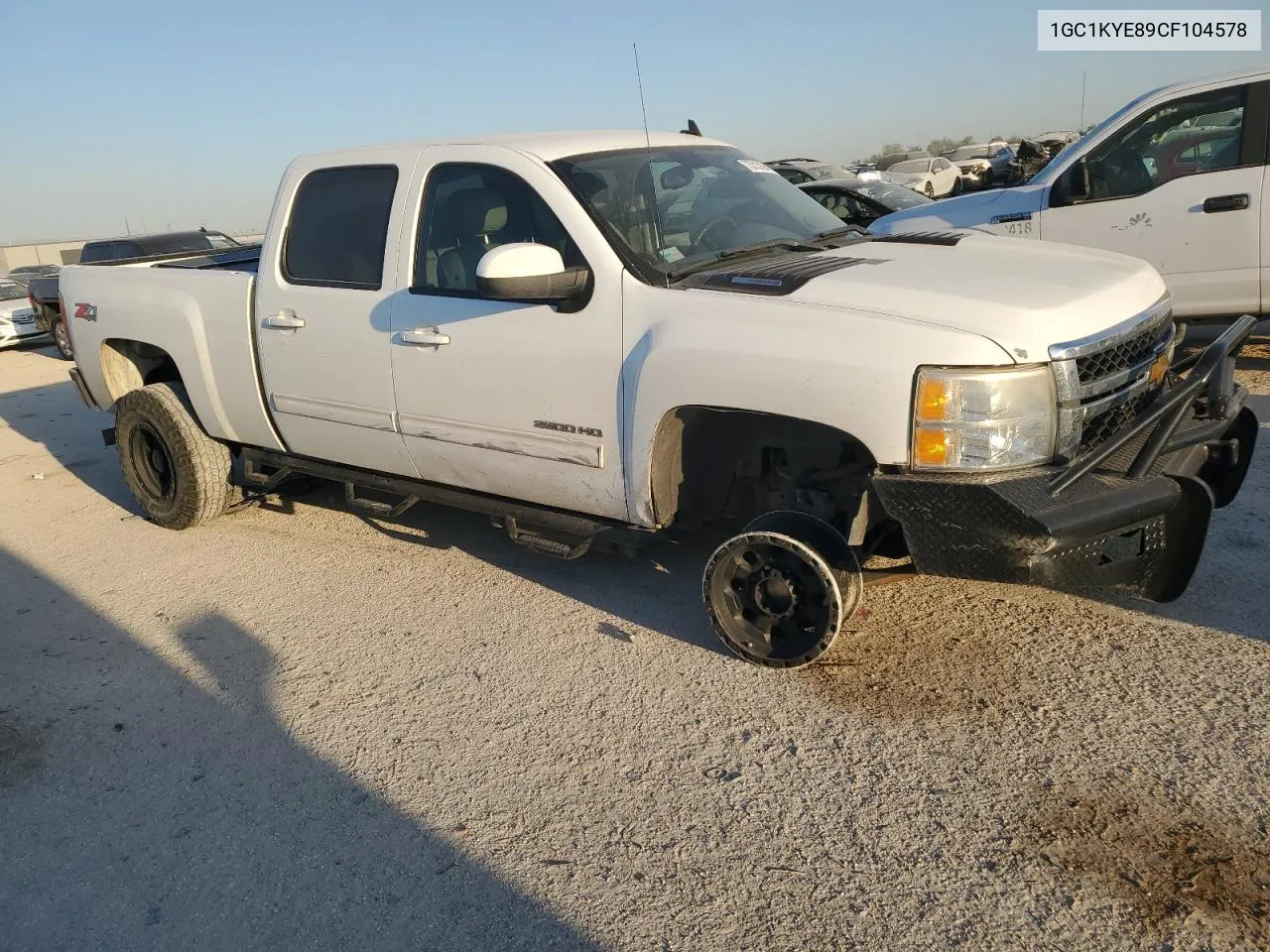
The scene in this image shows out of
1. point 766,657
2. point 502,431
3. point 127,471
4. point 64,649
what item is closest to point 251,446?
point 127,471

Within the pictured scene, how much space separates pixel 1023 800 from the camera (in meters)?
2.88

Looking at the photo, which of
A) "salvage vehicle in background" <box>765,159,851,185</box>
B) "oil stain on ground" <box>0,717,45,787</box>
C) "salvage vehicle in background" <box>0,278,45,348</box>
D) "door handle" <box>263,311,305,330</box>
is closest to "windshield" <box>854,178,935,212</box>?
"salvage vehicle in background" <box>765,159,851,185</box>

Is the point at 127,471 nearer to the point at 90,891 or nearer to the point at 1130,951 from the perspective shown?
the point at 90,891

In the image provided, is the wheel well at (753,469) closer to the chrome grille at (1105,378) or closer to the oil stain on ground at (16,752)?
the chrome grille at (1105,378)

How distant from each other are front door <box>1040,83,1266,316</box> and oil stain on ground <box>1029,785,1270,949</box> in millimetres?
5051

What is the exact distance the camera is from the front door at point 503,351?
3.80 metres

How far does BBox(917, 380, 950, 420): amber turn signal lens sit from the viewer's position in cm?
305

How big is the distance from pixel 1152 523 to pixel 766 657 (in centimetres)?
135

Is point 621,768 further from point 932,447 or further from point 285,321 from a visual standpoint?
point 285,321

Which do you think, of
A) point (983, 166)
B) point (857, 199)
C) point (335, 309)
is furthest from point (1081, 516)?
point (983, 166)

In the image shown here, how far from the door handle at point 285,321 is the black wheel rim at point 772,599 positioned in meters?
2.35

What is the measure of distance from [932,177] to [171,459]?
1831 cm

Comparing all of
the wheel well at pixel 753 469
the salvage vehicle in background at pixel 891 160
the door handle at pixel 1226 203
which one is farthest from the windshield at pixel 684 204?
the salvage vehicle in background at pixel 891 160

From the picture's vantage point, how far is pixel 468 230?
4.26 meters
